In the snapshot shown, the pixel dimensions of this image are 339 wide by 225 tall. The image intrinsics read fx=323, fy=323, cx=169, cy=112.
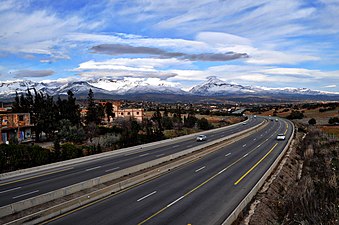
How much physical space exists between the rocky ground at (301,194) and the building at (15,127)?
3745 centimetres

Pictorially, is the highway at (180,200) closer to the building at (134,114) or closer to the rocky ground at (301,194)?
the rocky ground at (301,194)

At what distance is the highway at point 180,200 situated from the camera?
14.5 m

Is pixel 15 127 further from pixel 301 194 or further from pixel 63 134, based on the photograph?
pixel 301 194

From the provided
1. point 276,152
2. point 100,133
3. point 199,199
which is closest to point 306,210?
point 199,199

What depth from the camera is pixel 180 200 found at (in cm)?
1742

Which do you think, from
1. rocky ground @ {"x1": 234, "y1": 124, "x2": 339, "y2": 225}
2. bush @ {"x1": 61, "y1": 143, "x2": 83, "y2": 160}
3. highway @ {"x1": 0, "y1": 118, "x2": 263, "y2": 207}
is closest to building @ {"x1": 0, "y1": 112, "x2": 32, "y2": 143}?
bush @ {"x1": 61, "y1": 143, "x2": 83, "y2": 160}

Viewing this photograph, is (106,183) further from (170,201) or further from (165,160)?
(165,160)

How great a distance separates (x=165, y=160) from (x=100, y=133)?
33.0 m

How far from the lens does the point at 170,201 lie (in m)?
17.2

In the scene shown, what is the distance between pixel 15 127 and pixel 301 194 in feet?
148

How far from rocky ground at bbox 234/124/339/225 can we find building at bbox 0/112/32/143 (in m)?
37.4

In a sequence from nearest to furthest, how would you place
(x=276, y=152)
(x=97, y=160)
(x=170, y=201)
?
(x=170, y=201)
(x=97, y=160)
(x=276, y=152)

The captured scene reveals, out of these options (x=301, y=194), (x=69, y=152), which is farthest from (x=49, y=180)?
(x=301, y=194)

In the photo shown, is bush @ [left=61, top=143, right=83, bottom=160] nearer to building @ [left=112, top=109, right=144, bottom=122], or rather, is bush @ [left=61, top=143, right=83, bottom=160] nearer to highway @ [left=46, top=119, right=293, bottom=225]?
highway @ [left=46, top=119, right=293, bottom=225]
